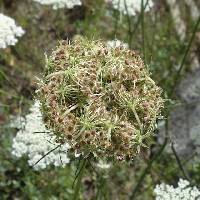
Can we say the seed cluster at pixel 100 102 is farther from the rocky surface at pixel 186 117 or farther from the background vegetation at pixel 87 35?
the rocky surface at pixel 186 117

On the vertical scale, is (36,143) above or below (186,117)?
below

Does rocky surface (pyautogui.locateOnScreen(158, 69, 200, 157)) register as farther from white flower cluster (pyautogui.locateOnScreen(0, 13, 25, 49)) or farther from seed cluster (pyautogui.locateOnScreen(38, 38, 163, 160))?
seed cluster (pyautogui.locateOnScreen(38, 38, 163, 160))

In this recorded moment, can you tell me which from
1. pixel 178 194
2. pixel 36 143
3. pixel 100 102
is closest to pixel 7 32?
pixel 36 143

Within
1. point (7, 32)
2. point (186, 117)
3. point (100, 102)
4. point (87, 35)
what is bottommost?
point (100, 102)

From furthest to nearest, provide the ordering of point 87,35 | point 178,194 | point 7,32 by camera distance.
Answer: point 87,35 < point 7,32 < point 178,194

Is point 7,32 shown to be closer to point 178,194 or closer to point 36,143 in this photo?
point 36,143

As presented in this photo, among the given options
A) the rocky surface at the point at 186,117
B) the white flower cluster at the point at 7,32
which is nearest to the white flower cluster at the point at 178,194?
the white flower cluster at the point at 7,32

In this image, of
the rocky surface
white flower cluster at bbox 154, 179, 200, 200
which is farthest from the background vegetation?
white flower cluster at bbox 154, 179, 200, 200

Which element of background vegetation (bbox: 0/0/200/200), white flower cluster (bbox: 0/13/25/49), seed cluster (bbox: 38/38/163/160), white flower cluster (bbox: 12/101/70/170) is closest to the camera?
seed cluster (bbox: 38/38/163/160)

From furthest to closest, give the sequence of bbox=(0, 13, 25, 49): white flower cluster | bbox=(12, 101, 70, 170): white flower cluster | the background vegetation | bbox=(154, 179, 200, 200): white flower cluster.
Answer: the background vegetation
bbox=(0, 13, 25, 49): white flower cluster
bbox=(12, 101, 70, 170): white flower cluster
bbox=(154, 179, 200, 200): white flower cluster

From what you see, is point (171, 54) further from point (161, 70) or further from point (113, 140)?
point (113, 140)
